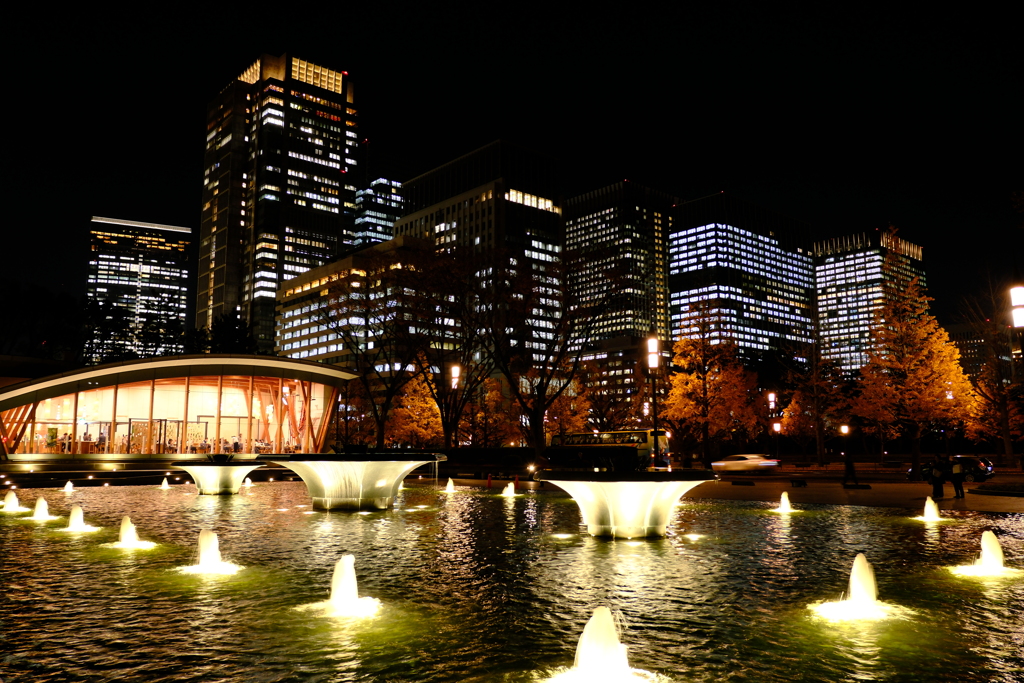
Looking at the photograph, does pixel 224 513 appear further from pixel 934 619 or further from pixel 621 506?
pixel 934 619

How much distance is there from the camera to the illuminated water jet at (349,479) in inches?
746

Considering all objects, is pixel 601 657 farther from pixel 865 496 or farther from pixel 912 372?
pixel 912 372

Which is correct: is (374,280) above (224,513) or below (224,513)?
above

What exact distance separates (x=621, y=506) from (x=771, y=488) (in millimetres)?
17360

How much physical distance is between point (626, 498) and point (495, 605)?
604 centimetres

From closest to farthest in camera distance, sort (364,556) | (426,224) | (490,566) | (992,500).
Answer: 1. (490,566)
2. (364,556)
3. (992,500)
4. (426,224)

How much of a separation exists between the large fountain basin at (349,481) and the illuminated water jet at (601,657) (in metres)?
14.3

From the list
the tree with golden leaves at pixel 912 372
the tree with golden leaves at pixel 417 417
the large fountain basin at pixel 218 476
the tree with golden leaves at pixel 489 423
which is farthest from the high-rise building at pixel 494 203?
the large fountain basin at pixel 218 476

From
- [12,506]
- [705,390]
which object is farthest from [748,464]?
[12,506]

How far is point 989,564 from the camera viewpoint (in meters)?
9.91

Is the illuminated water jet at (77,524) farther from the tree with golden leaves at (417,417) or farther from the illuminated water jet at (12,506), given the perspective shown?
the tree with golden leaves at (417,417)

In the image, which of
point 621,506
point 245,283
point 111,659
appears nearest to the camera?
point 111,659

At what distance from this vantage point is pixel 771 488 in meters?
28.6

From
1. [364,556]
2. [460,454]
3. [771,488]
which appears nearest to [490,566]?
[364,556]
